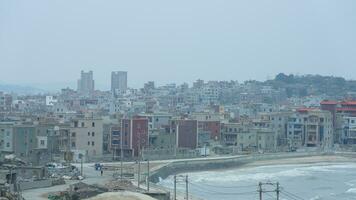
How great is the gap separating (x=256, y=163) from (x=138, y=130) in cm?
467

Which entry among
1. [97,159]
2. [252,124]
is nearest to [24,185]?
[97,159]

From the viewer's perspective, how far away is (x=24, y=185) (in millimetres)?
16188

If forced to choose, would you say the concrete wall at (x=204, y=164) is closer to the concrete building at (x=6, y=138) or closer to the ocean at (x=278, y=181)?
the ocean at (x=278, y=181)

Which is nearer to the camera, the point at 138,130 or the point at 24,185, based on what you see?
the point at 24,185

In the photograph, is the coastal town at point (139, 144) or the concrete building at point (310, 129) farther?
the concrete building at point (310, 129)

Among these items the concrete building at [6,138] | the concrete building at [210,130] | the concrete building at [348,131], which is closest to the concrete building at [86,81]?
the concrete building at [348,131]

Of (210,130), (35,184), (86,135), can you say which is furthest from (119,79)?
(35,184)

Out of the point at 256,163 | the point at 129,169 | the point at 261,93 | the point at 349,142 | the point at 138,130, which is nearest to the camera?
the point at 129,169

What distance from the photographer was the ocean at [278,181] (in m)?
20.2

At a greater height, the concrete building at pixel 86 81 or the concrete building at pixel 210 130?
the concrete building at pixel 86 81

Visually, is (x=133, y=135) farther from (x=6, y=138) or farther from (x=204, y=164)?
(x=6, y=138)

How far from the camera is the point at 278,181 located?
23.3m

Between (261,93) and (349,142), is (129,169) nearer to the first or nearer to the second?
(349,142)

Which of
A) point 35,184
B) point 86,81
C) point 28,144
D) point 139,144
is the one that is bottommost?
point 35,184
